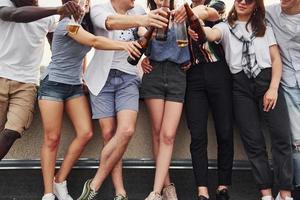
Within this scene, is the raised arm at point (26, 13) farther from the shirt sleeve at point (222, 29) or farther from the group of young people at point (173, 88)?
the shirt sleeve at point (222, 29)

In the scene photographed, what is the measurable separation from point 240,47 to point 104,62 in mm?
1065

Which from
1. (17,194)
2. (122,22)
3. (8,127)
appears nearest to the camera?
(122,22)

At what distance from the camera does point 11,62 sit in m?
3.83

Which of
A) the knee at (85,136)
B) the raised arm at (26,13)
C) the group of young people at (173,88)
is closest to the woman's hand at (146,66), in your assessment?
the group of young people at (173,88)

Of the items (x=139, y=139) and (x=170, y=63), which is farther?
(x=139, y=139)

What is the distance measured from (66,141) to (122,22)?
1372 mm

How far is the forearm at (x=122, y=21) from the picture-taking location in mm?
3427

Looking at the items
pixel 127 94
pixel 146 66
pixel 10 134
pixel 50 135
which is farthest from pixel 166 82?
pixel 10 134

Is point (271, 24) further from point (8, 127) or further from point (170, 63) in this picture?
point (8, 127)

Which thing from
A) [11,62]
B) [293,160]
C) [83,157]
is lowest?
[83,157]

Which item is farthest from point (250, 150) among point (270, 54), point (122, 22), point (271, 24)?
point (122, 22)

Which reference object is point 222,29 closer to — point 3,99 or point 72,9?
point 72,9

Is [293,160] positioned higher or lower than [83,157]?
higher

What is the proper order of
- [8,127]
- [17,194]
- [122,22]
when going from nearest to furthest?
1. [122,22]
2. [8,127]
3. [17,194]
